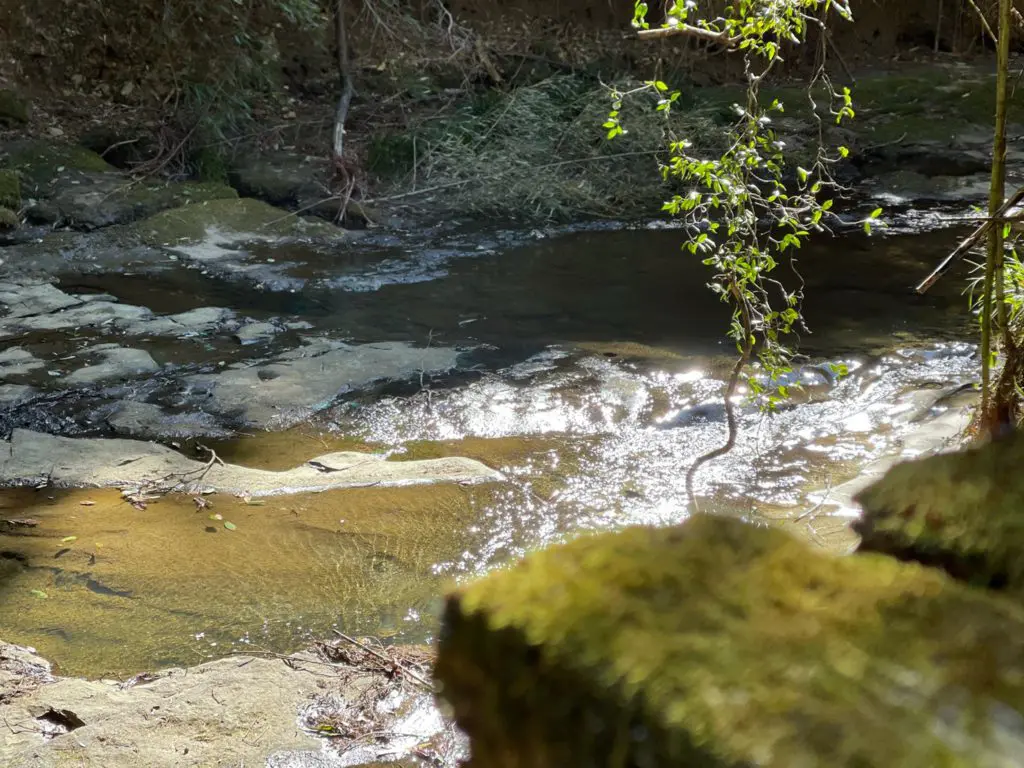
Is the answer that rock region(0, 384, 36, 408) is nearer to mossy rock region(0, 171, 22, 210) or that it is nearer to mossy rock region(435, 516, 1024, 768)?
mossy rock region(0, 171, 22, 210)

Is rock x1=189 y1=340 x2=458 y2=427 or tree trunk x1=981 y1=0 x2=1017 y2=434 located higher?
tree trunk x1=981 y1=0 x2=1017 y2=434

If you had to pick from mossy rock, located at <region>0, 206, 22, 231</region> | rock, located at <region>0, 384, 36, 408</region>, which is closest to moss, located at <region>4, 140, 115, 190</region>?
mossy rock, located at <region>0, 206, 22, 231</region>

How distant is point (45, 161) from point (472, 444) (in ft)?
22.8

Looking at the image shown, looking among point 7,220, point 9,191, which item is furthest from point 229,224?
point 9,191

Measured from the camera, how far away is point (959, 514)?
1207 mm

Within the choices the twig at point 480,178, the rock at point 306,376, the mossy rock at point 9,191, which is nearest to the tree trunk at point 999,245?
the rock at point 306,376

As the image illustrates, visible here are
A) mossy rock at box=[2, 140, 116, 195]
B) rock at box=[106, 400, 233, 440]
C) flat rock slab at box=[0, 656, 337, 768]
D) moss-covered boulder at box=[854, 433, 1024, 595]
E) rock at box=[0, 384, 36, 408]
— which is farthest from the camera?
mossy rock at box=[2, 140, 116, 195]

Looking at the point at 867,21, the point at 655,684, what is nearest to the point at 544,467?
the point at 655,684

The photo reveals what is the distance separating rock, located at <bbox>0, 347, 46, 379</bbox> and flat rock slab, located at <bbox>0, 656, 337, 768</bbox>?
123 inches

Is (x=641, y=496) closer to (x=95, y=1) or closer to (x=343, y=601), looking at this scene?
(x=343, y=601)

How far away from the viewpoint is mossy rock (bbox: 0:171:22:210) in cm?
848

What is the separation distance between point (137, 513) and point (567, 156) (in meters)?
7.05

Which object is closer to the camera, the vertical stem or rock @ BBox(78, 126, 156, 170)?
the vertical stem

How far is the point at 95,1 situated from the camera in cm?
1011
